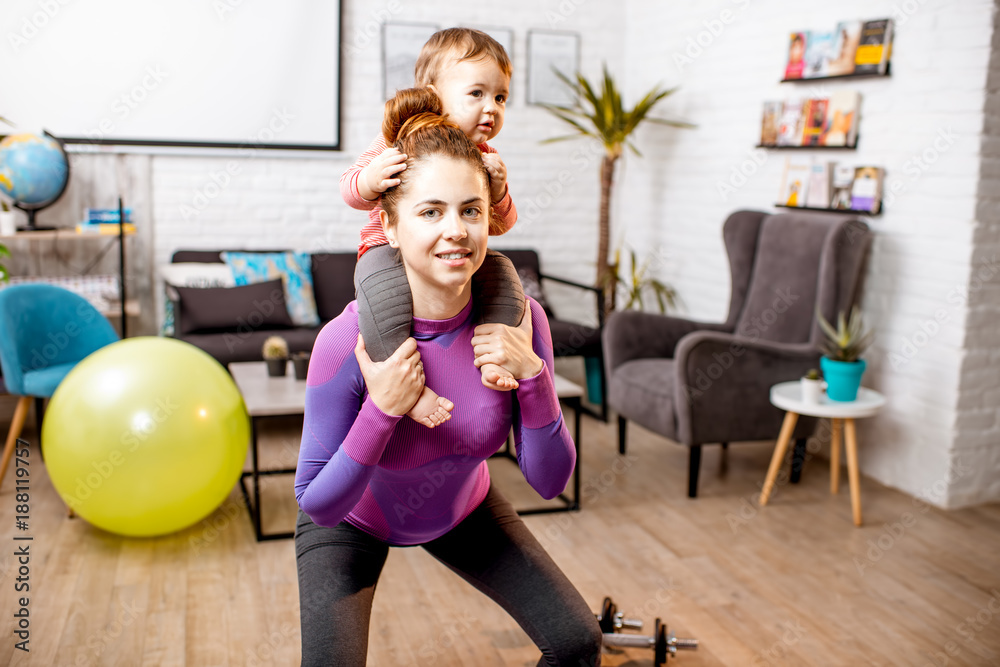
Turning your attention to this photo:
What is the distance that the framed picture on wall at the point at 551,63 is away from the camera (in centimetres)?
515

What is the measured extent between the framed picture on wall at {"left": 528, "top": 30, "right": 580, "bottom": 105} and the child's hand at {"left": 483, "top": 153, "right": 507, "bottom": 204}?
3.91m

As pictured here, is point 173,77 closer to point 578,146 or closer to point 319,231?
point 319,231

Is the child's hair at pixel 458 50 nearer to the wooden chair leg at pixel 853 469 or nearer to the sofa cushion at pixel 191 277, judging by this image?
the wooden chair leg at pixel 853 469

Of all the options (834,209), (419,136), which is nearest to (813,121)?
(834,209)

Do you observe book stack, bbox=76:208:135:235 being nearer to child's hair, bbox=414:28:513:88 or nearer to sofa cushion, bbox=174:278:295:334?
sofa cushion, bbox=174:278:295:334

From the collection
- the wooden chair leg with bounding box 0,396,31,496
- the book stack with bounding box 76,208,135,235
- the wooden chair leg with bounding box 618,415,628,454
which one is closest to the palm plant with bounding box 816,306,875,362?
the wooden chair leg with bounding box 618,415,628,454

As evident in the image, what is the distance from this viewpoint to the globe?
3.80 metres

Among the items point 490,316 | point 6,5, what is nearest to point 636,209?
point 6,5

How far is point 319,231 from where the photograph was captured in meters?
4.90

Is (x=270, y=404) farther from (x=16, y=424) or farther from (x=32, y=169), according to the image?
(x=32, y=169)

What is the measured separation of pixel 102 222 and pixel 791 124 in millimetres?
3251

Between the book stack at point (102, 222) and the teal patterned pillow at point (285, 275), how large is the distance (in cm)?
49

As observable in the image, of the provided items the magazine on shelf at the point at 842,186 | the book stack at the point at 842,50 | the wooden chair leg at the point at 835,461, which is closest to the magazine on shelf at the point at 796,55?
the book stack at the point at 842,50

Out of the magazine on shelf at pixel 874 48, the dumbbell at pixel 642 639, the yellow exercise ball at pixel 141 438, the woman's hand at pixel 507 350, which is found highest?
the magazine on shelf at pixel 874 48
